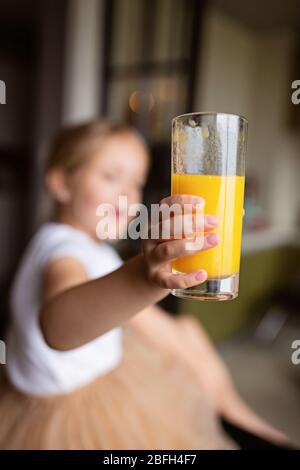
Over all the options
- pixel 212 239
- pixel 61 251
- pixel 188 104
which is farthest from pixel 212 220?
pixel 188 104

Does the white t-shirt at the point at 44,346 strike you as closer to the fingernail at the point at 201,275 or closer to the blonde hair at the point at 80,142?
the blonde hair at the point at 80,142

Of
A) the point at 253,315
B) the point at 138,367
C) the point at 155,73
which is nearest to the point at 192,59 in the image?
the point at 155,73

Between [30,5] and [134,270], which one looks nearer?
[134,270]

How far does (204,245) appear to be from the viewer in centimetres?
43

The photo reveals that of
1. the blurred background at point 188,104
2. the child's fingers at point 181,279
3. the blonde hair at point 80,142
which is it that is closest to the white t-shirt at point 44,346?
the blonde hair at point 80,142

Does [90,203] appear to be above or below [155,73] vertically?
below

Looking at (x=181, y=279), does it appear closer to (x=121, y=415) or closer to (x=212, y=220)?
(x=212, y=220)

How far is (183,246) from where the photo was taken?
43cm

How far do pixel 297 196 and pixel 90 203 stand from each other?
10.0 ft

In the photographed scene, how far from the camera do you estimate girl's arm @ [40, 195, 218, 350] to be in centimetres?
44

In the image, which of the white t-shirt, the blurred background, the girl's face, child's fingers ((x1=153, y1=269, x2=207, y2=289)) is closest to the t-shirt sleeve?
the white t-shirt

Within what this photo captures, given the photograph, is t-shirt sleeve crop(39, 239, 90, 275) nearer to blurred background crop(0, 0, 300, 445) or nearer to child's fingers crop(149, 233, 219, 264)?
child's fingers crop(149, 233, 219, 264)

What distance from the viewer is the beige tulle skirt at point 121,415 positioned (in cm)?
70
